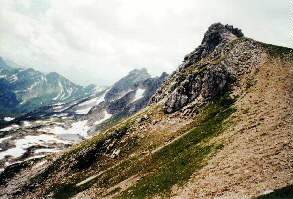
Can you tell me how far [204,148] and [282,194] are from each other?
29.9 metres

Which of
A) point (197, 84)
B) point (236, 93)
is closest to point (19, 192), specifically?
point (197, 84)

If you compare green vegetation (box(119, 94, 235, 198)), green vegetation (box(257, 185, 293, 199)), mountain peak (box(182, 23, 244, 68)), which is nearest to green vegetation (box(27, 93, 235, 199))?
green vegetation (box(119, 94, 235, 198))

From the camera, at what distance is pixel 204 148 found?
59.2 metres

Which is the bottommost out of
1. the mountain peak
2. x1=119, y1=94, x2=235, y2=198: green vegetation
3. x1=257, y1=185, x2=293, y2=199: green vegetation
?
x1=257, y1=185, x2=293, y2=199: green vegetation

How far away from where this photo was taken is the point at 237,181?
128 ft

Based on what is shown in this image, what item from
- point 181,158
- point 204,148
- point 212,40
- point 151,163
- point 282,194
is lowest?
point 282,194

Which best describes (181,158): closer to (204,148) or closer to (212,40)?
(204,148)

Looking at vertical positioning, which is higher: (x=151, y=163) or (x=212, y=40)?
(x=212, y=40)

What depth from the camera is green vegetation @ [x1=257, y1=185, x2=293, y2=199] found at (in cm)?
2856

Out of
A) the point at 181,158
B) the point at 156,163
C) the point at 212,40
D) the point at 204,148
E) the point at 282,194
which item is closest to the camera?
the point at 282,194

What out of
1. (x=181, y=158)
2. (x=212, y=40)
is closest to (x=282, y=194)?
(x=181, y=158)

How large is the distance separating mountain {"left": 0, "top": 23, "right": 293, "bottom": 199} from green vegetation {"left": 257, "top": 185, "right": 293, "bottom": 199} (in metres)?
0.11

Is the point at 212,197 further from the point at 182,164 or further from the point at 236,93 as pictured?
the point at 236,93

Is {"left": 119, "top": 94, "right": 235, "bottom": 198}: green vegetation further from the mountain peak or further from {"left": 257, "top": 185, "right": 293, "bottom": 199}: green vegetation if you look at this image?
the mountain peak
